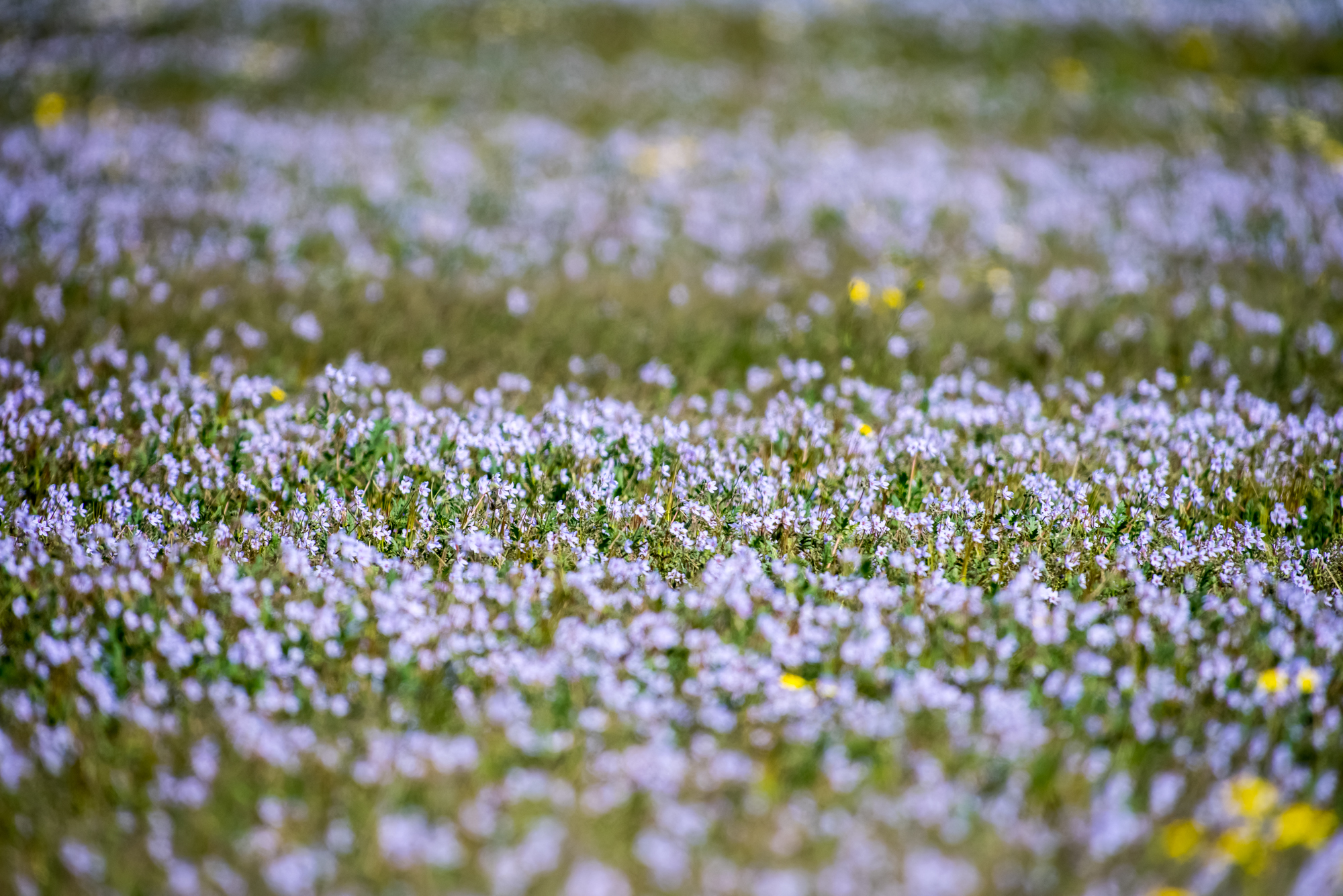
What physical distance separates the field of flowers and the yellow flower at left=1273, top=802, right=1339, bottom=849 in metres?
0.03

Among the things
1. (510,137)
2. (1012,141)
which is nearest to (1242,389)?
(1012,141)


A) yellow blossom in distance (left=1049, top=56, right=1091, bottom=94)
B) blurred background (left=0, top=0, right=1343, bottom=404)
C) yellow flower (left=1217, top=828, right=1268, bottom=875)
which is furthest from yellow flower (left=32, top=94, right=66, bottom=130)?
yellow blossom in distance (left=1049, top=56, right=1091, bottom=94)

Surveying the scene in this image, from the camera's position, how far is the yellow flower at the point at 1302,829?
2289mm

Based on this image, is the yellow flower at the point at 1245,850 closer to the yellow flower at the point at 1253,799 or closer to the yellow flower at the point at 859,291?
the yellow flower at the point at 1253,799

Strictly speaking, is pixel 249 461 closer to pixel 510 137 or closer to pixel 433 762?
pixel 433 762

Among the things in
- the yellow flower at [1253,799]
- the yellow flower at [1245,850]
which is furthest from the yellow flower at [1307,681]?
the yellow flower at [1245,850]

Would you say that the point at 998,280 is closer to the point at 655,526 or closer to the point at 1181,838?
the point at 655,526

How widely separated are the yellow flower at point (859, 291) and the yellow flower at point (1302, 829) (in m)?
3.98

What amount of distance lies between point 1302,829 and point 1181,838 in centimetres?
28

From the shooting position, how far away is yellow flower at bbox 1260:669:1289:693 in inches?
111

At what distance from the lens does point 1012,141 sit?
10422 millimetres

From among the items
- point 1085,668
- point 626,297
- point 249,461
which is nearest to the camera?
point 1085,668

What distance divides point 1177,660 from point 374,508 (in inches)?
114

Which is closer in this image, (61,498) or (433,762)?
(433,762)
